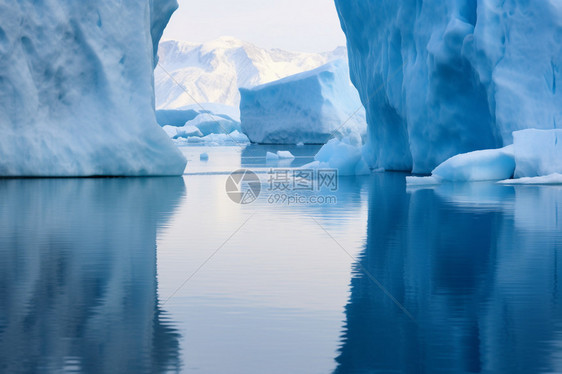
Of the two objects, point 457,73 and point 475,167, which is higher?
point 457,73

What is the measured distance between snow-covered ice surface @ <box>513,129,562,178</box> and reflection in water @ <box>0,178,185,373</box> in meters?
5.44

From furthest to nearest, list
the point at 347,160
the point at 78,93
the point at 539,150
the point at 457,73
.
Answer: the point at 347,160 → the point at 457,73 → the point at 78,93 → the point at 539,150

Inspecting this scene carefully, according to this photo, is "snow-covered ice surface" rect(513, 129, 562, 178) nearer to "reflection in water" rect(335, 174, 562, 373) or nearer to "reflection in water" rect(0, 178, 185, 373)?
"reflection in water" rect(335, 174, 562, 373)

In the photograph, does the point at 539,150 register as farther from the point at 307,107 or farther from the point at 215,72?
the point at 215,72

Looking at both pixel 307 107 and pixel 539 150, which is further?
pixel 307 107

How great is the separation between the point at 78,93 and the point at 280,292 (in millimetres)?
8817

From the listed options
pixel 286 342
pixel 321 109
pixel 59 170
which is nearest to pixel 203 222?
pixel 286 342

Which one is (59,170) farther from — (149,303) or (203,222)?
(149,303)

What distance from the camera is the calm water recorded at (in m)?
2.24

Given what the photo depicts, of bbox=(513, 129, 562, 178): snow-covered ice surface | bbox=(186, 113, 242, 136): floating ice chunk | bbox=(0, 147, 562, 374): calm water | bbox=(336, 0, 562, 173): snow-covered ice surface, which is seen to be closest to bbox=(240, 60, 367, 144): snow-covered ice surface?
bbox=(186, 113, 242, 136): floating ice chunk

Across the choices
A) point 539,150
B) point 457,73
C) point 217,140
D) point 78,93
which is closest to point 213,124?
point 217,140

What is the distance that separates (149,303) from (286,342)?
753 mm

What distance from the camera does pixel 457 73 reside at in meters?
12.4

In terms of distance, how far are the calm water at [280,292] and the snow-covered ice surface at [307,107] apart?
27679mm
